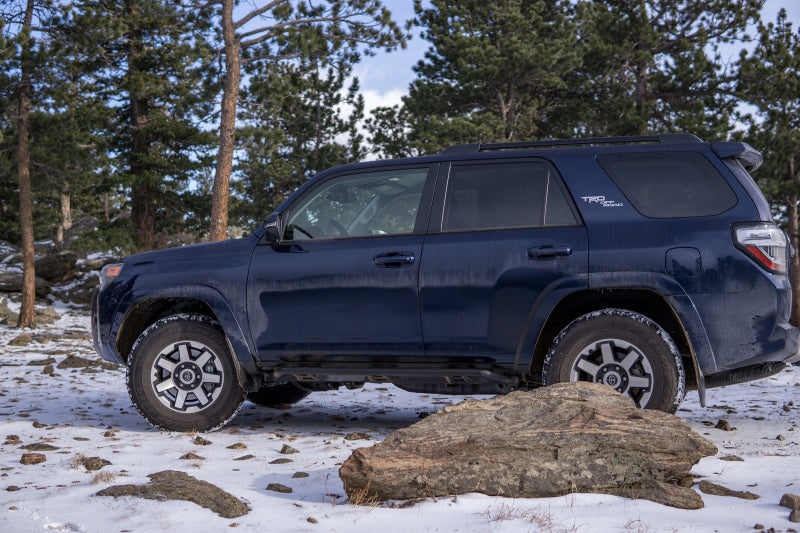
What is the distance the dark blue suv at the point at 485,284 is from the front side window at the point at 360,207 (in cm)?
1

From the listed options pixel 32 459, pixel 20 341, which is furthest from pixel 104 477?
pixel 20 341

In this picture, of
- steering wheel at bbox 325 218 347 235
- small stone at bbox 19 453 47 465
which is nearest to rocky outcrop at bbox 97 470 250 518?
small stone at bbox 19 453 47 465

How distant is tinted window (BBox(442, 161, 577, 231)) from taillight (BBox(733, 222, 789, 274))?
1.03m

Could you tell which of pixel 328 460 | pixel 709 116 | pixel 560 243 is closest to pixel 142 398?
pixel 328 460

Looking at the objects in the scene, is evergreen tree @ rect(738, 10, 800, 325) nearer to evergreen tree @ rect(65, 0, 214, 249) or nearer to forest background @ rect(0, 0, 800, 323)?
forest background @ rect(0, 0, 800, 323)

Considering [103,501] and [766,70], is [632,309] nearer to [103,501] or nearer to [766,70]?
[103,501]

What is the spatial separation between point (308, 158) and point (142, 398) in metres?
27.0

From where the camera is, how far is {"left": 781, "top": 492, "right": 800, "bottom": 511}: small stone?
355 cm

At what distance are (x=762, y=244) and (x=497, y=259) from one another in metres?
1.64

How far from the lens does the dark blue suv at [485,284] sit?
16.4 ft

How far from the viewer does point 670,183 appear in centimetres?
529

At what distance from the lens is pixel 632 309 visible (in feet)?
17.5

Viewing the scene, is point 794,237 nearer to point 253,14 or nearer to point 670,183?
point 253,14

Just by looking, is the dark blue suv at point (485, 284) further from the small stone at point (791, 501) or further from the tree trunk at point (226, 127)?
the tree trunk at point (226, 127)
